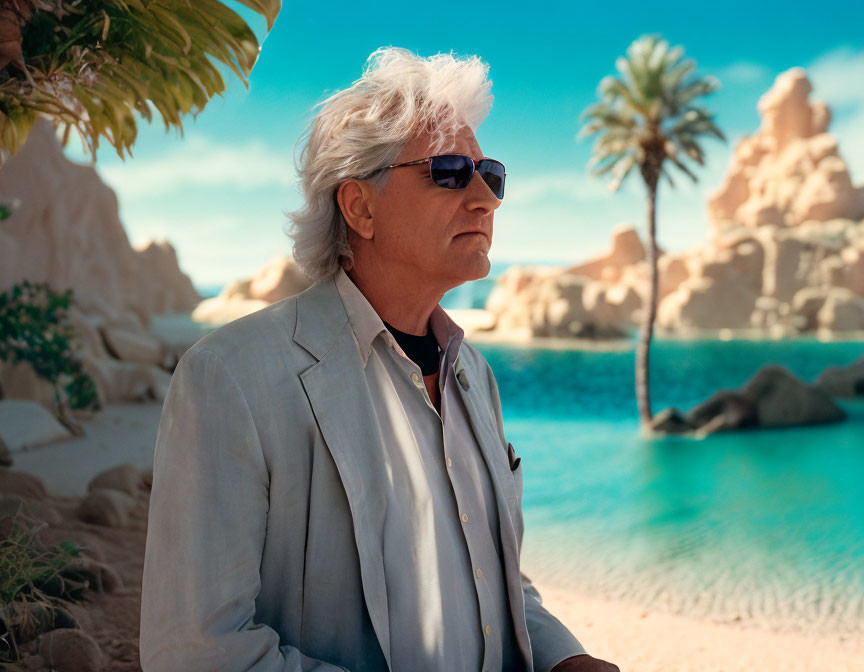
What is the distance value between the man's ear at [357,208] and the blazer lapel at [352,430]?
0.78ft

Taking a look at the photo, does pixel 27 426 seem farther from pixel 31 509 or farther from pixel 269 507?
pixel 269 507

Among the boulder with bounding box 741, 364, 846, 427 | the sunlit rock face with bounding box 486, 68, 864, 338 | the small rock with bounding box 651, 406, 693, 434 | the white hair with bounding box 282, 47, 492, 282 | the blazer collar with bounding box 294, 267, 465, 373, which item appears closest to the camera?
the blazer collar with bounding box 294, 267, 465, 373

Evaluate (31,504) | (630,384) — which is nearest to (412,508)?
(31,504)

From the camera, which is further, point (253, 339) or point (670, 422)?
point (670, 422)

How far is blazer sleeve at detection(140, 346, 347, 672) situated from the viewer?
4.23 ft

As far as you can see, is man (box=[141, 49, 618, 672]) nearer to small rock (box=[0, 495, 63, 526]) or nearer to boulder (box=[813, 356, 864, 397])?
small rock (box=[0, 495, 63, 526])

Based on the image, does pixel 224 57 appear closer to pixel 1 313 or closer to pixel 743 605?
pixel 1 313

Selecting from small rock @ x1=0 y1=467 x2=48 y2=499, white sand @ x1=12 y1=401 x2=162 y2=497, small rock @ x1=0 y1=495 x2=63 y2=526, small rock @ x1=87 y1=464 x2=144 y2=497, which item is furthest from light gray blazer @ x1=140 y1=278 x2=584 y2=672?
white sand @ x1=12 y1=401 x2=162 y2=497

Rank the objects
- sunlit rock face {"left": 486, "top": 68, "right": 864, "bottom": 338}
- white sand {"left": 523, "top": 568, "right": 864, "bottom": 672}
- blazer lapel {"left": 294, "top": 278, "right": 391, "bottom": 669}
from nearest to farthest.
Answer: blazer lapel {"left": 294, "top": 278, "right": 391, "bottom": 669}
white sand {"left": 523, "top": 568, "right": 864, "bottom": 672}
sunlit rock face {"left": 486, "top": 68, "right": 864, "bottom": 338}

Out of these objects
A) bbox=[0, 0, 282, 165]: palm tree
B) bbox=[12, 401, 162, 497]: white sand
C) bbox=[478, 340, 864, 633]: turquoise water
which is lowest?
bbox=[478, 340, 864, 633]: turquoise water

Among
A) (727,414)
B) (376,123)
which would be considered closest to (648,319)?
(727,414)

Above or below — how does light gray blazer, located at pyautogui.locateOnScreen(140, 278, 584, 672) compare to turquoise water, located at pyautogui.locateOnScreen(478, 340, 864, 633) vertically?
above

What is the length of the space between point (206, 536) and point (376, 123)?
96cm

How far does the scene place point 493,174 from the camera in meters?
1.80
